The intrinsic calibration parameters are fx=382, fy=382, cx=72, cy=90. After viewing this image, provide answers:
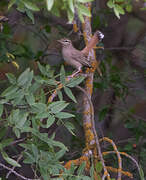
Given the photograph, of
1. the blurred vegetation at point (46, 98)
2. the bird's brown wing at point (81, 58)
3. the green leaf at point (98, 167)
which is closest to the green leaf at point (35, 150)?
the blurred vegetation at point (46, 98)

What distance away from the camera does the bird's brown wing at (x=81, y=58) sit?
4.52 metres

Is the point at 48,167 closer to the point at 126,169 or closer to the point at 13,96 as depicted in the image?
the point at 13,96

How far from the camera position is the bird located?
4.63 metres

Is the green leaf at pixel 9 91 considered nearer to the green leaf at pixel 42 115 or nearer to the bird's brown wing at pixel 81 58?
the green leaf at pixel 42 115

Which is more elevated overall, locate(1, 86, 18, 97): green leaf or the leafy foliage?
locate(1, 86, 18, 97): green leaf

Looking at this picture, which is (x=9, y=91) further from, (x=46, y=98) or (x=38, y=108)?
(x=46, y=98)

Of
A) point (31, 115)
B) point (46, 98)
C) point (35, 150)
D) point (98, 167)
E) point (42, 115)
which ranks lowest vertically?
point (46, 98)

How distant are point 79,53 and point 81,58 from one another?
0.23 m

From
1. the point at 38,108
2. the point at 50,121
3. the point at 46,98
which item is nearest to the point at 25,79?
the point at 38,108

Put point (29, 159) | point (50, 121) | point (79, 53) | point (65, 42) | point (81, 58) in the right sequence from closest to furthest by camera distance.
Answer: point (50, 121) < point (29, 159) < point (81, 58) < point (79, 53) < point (65, 42)

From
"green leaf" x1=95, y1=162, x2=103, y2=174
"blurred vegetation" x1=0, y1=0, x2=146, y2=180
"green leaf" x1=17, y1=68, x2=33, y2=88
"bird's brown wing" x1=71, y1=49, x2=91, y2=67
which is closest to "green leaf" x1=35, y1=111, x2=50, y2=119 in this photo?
"blurred vegetation" x1=0, y1=0, x2=146, y2=180

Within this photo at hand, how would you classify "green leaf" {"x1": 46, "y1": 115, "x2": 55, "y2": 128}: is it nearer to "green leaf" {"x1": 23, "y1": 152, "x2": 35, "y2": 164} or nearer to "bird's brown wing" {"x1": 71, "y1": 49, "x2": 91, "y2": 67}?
"green leaf" {"x1": 23, "y1": 152, "x2": 35, "y2": 164}

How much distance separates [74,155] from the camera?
4.92 m

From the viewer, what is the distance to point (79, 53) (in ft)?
16.2
